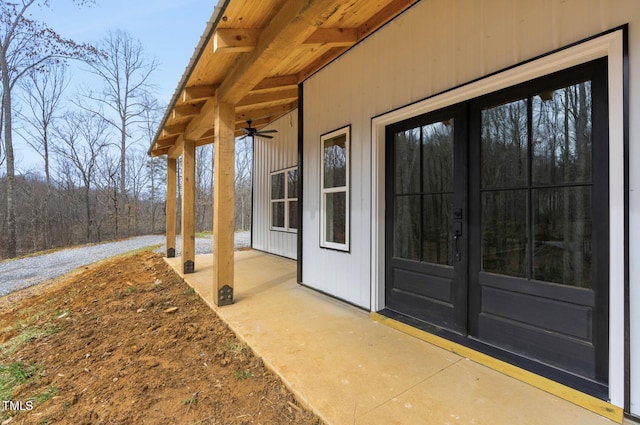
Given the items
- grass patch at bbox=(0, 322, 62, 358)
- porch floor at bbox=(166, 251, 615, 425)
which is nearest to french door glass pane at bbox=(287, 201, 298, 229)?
porch floor at bbox=(166, 251, 615, 425)

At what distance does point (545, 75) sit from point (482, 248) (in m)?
1.31

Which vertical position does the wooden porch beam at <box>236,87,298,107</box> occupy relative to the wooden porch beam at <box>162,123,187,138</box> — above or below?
above

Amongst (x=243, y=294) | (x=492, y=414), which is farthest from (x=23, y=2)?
(x=492, y=414)

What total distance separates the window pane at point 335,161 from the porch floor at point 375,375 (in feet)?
5.27

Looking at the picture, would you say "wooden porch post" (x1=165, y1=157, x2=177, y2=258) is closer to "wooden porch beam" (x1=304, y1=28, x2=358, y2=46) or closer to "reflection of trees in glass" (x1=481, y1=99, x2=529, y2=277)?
"wooden porch beam" (x1=304, y1=28, x2=358, y2=46)

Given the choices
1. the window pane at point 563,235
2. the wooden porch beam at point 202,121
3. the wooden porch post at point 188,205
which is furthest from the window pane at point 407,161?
the wooden porch post at point 188,205

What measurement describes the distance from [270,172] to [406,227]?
5143 millimetres

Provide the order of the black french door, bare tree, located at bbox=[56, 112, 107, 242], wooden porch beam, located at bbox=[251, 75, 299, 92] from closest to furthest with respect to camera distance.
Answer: the black french door < wooden porch beam, located at bbox=[251, 75, 299, 92] < bare tree, located at bbox=[56, 112, 107, 242]

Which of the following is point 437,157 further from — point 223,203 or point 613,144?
point 223,203

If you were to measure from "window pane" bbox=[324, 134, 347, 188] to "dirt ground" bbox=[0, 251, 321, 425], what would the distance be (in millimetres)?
2184

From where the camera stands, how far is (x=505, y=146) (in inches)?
86.7

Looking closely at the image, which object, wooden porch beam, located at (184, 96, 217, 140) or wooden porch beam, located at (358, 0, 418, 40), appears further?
wooden porch beam, located at (184, 96, 217, 140)

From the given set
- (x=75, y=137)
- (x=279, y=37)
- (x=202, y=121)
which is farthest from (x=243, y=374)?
(x=75, y=137)

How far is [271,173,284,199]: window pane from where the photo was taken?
7.02m
